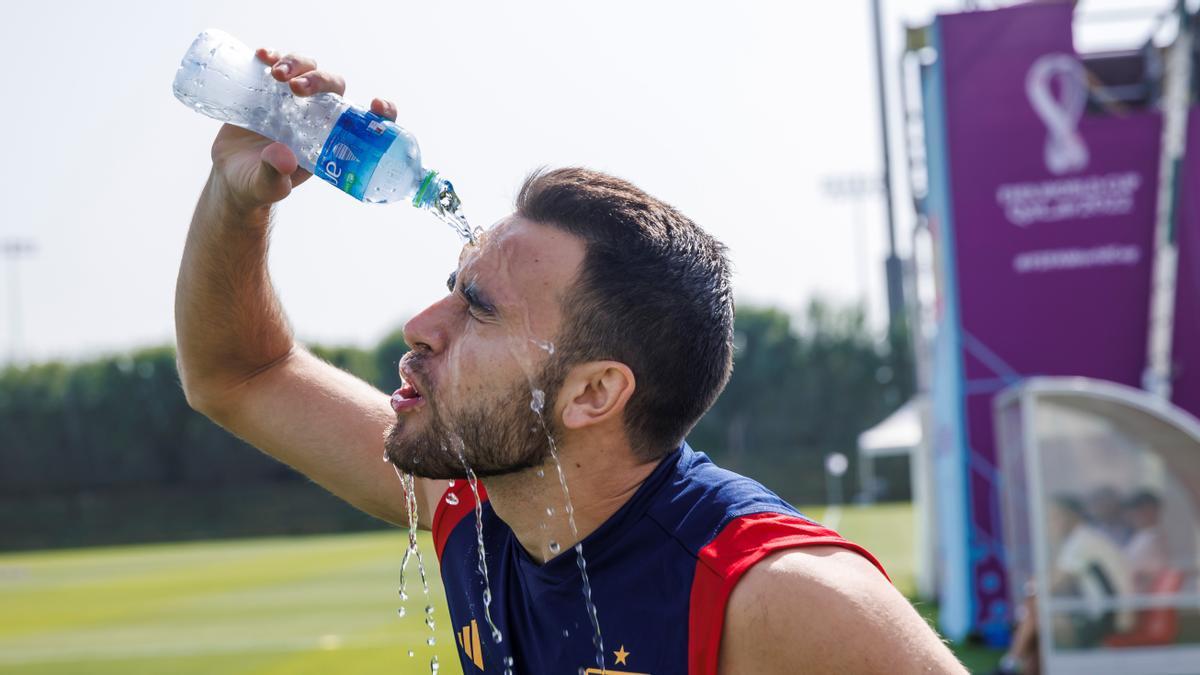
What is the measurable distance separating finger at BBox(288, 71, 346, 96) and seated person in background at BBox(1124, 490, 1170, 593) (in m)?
7.47

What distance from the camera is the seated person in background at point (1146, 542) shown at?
884cm

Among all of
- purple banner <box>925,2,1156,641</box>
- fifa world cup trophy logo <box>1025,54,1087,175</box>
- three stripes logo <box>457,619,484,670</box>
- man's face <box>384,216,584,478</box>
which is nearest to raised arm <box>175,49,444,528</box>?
three stripes logo <box>457,619,484,670</box>

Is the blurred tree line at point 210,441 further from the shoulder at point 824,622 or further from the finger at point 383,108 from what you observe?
the shoulder at point 824,622

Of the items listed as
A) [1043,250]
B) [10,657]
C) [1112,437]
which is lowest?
[10,657]

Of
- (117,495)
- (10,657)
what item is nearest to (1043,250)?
(10,657)

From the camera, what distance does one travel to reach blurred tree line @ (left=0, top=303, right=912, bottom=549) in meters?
48.7

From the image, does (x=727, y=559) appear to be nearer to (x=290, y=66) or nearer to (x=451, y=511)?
(x=451, y=511)

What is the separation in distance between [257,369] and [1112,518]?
7.06 m

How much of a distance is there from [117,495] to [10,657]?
4033 cm

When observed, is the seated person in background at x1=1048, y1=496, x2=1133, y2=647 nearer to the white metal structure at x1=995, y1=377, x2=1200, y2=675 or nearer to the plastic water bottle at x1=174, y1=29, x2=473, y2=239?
the white metal structure at x1=995, y1=377, x2=1200, y2=675


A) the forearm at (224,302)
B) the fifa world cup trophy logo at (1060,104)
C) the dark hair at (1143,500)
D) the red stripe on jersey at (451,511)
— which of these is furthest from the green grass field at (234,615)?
the red stripe on jersey at (451,511)

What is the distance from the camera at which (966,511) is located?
11930mm

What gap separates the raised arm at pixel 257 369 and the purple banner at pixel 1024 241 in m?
9.14

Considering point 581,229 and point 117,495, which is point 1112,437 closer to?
point 581,229
